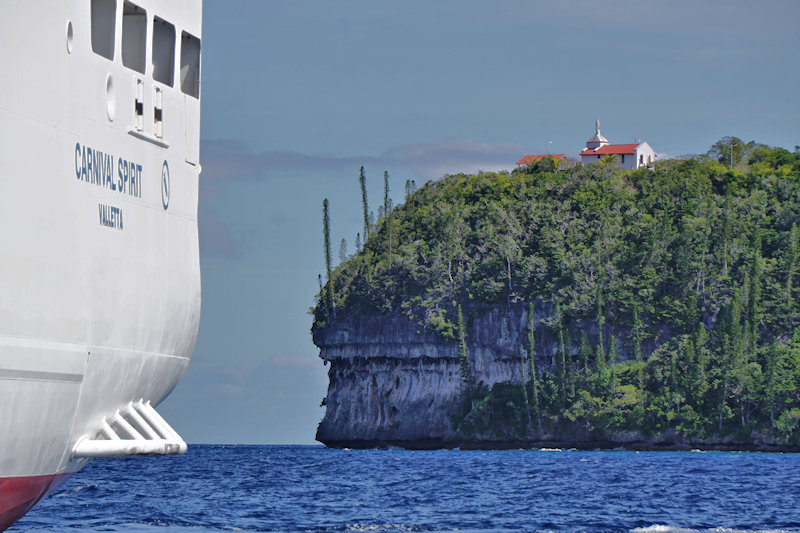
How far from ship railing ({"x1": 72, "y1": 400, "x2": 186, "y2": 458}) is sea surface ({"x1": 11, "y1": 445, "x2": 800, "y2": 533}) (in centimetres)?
1360

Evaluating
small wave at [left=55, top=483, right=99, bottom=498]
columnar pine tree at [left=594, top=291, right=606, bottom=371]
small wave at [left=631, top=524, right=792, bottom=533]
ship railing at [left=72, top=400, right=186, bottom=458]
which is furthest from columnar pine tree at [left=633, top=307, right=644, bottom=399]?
ship railing at [left=72, top=400, right=186, bottom=458]

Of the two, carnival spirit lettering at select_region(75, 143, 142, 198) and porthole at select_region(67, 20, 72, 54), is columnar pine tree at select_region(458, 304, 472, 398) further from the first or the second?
porthole at select_region(67, 20, 72, 54)

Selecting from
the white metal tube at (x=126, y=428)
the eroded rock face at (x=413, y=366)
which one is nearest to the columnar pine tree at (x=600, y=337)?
the eroded rock face at (x=413, y=366)

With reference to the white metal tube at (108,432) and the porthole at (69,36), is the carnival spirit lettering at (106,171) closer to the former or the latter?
the porthole at (69,36)

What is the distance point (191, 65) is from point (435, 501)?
2987 cm

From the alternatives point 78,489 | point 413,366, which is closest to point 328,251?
point 413,366

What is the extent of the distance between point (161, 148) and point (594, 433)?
11176cm

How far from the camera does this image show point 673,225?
133 m

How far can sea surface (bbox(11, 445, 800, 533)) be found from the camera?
119 ft


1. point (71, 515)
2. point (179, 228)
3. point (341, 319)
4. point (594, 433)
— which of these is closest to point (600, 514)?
point (71, 515)

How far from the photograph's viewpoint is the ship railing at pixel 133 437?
49.5 ft

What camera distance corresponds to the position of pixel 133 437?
52.2 ft

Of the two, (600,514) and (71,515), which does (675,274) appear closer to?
(600,514)

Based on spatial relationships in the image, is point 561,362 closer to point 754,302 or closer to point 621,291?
point 621,291
